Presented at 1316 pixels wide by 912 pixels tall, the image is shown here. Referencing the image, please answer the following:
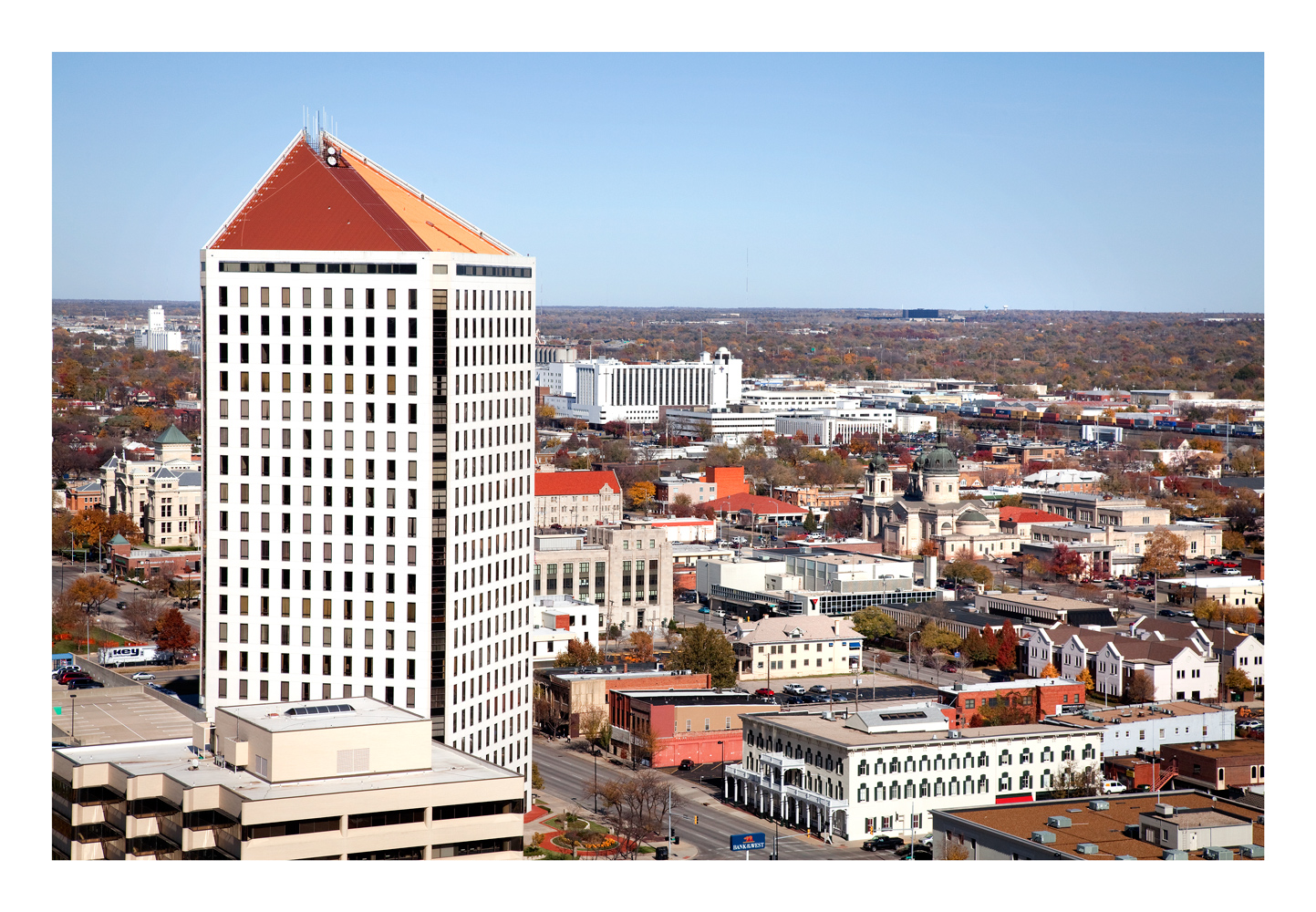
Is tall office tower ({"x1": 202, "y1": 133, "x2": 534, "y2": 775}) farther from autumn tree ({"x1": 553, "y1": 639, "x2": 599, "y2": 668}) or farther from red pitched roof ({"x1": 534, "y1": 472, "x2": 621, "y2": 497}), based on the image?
red pitched roof ({"x1": 534, "y1": 472, "x2": 621, "y2": 497})

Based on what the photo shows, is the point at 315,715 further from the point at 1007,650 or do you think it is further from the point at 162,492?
the point at 162,492

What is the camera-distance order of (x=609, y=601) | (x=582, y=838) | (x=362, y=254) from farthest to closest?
1. (x=609, y=601)
2. (x=582, y=838)
3. (x=362, y=254)

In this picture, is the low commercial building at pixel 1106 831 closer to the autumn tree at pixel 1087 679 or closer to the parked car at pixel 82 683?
the autumn tree at pixel 1087 679

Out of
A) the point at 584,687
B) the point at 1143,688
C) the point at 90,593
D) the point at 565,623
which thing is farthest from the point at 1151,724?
the point at 90,593

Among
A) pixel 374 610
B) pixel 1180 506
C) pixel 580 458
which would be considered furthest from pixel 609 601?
pixel 580 458

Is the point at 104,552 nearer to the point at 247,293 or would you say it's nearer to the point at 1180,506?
the point at 247,293

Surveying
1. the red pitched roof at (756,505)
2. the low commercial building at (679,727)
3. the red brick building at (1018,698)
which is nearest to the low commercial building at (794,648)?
the red brick building at (1018,698)
